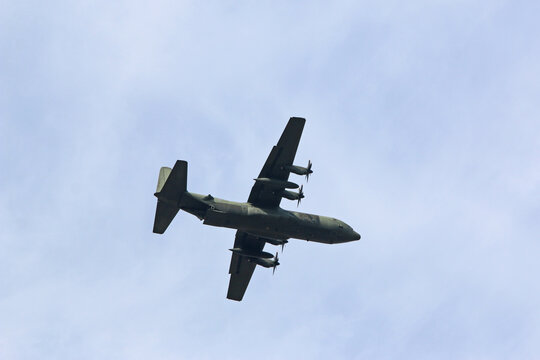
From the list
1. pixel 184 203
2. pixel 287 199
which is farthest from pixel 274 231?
pixel 184 203

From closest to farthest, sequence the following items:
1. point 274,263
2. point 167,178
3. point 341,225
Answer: point 167,178
point 341,225
point 274,263

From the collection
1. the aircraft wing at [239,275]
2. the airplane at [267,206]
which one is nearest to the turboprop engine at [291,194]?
the airplane at [267,206]

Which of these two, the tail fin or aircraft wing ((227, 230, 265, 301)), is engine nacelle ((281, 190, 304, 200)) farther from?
aircraft wing ((227, 230, 265, 301))

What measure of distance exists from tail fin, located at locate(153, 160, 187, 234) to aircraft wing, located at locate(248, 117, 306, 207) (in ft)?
17.9

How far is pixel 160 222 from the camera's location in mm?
58250

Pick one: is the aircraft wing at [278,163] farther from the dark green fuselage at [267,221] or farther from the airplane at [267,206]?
the dark green fuselage at [267,221]

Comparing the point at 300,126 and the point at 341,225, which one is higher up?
the point at 300,126

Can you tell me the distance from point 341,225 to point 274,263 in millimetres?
6920

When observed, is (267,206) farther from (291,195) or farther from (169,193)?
(169,193)

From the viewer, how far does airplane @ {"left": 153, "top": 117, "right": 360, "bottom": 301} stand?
56531 millimetres

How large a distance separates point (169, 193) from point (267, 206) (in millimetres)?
7099

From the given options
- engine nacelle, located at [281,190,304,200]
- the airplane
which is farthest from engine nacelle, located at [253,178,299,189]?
engine nacelle, located at [281,190,304,200]

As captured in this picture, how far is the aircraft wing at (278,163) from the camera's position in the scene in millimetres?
56531

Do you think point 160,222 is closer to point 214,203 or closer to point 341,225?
point 214,203
